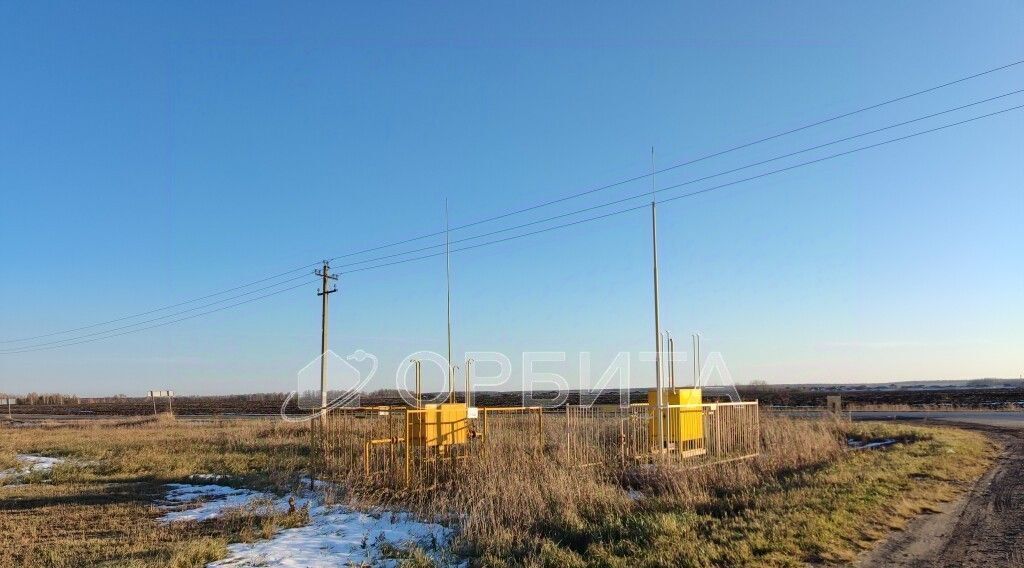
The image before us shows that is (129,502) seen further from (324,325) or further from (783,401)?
(783,401)

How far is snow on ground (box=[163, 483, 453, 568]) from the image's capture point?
9.12 m

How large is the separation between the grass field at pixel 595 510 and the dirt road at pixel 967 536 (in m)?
0.31

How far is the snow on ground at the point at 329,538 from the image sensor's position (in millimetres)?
9117

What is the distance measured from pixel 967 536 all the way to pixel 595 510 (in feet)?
15.5

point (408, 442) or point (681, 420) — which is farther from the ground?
point (681, 420)

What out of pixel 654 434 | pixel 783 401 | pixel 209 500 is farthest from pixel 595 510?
pixel 783 401

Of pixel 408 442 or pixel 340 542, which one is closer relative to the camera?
pixel 340 542

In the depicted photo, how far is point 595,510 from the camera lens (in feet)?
34.3

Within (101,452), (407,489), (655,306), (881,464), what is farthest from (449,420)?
(101,452)

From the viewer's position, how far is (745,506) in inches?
396

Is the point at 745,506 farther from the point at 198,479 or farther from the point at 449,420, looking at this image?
the point at 198,479

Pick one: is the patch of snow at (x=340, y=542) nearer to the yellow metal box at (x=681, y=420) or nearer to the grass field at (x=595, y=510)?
the grass field at (x=595, y=510)

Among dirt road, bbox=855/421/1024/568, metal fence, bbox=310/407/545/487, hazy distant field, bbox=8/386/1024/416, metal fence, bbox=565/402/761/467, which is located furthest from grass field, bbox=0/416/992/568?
hazy distant field, bbox=8/386/1024/416

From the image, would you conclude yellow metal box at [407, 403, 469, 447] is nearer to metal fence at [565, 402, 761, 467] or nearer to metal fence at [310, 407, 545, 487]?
metal fence at [310, 407, 545, 487]
